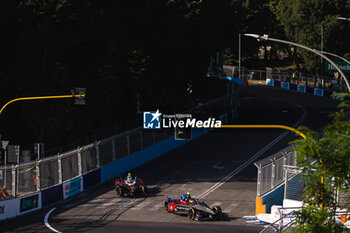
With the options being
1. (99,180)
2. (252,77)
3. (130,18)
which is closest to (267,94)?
(252,77)

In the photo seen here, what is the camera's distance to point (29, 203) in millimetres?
31875

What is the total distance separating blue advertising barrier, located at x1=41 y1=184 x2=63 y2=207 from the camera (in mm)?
33000

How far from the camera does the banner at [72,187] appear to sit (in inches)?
1373

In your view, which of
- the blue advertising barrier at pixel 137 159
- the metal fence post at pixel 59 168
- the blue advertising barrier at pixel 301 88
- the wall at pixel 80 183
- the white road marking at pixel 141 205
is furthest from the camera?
the blue advertising barrier at pixel 301 88

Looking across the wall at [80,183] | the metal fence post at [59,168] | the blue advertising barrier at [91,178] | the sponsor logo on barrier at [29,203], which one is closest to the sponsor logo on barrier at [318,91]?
the wall at [80,183]

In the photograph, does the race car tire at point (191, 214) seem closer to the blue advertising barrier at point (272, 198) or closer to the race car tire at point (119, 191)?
the blue advertising barrier at point (272, 198)

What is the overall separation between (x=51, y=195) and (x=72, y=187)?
84.5 inches

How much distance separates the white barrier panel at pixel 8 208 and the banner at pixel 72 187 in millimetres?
4197

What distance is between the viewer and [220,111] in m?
56.6

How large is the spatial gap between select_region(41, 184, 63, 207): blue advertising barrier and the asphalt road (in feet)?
1.53

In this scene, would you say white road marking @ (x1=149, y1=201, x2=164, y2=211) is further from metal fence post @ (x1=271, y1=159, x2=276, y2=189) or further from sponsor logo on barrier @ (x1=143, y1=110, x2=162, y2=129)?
sponsor logo on barrier @ (x1=143, y1=110, x2=162, y2=129)

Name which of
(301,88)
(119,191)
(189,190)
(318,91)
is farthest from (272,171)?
(301,88)

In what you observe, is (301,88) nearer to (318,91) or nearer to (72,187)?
(318,91)

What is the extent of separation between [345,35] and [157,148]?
45650mm
